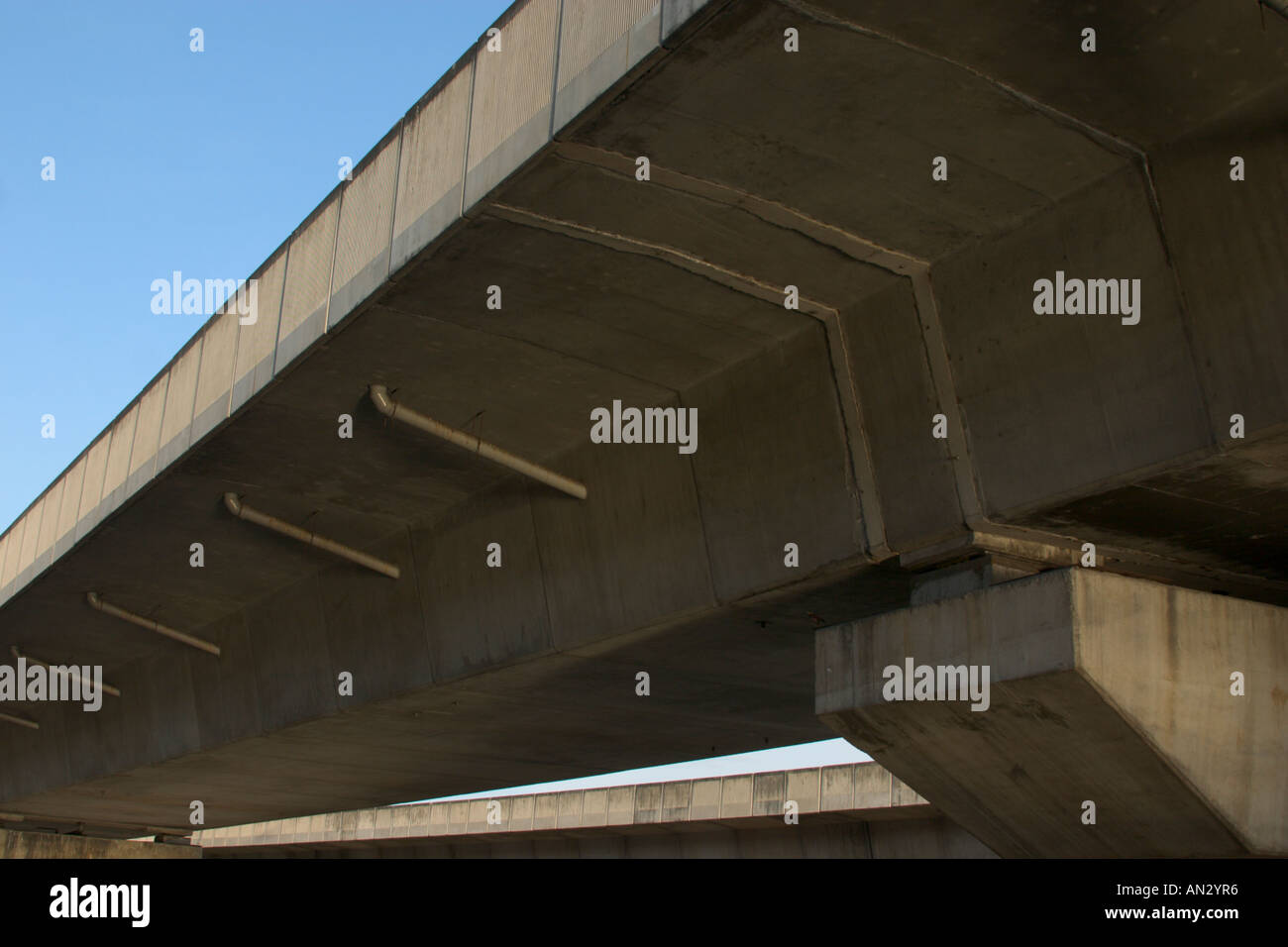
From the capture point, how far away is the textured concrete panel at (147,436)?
15.0 metres

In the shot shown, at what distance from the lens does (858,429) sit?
10.6m

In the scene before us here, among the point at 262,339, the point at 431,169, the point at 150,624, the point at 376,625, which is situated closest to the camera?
the point at 431,169

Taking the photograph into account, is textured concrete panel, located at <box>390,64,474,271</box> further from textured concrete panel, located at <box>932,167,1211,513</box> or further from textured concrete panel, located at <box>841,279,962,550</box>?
textured concrete panel, located at <box>932,167,1211,513</box>

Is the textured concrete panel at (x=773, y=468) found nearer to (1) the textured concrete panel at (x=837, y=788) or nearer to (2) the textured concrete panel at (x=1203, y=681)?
(2) the textured concrete panel at (x=1203, y=681)

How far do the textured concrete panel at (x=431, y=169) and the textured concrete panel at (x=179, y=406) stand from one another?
4.69 m

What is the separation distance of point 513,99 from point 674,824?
83.6 feet

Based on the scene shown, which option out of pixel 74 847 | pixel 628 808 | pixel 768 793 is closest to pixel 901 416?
pixel 768 793

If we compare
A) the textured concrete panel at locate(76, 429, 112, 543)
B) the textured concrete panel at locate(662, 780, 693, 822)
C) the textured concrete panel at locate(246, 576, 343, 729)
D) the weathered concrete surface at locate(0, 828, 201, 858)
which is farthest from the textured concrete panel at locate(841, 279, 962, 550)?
the weathered concrete surface at locate(0, 828, 201, 858)

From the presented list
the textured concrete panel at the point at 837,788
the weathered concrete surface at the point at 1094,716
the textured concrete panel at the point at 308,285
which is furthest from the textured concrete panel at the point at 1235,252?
the textured concrete panel at the point at 837,788

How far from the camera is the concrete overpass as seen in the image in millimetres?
7938

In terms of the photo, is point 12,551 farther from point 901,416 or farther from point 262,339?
point 901,416

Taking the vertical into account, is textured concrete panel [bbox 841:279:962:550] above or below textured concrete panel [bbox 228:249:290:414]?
below

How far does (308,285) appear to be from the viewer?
11992 mm

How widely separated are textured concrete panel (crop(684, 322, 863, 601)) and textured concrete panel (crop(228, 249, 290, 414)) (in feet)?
13.0
